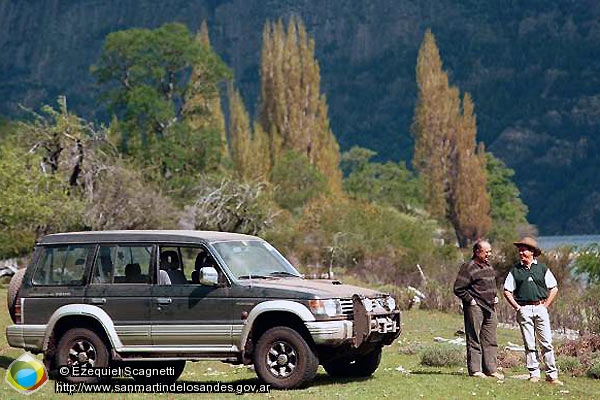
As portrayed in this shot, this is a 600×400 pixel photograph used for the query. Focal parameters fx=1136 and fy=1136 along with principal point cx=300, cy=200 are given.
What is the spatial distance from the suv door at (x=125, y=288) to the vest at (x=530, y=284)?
4.99 meters

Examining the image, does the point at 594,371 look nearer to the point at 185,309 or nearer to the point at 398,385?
the point at 398,385

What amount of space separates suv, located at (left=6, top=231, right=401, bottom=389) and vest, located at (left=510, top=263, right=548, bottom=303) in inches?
69.1

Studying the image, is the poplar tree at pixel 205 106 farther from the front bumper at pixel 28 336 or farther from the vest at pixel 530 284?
the vest at pixel 530 284

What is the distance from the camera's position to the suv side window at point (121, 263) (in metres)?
15.1

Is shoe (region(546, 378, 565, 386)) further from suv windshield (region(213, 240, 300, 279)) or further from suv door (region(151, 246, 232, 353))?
suv door (region(151, 246, 232, 353))

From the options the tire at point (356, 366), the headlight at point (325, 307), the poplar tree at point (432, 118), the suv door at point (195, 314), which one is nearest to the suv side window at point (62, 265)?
the suv door at point (195, 314)

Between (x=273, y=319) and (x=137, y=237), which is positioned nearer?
(x=273, y=319)

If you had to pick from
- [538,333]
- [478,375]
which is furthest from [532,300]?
[478,375]

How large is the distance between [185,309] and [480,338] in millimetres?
4205

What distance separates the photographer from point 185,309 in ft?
48.0

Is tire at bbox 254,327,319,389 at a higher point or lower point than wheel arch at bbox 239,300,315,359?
lower

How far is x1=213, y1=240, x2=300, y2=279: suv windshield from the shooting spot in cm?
1492

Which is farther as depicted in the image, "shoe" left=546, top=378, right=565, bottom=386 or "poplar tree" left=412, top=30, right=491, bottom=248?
"poplar tree" left=412, top=30, right=491, bottom=248

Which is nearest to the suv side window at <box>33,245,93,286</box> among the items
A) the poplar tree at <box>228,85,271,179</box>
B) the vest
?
the vest
